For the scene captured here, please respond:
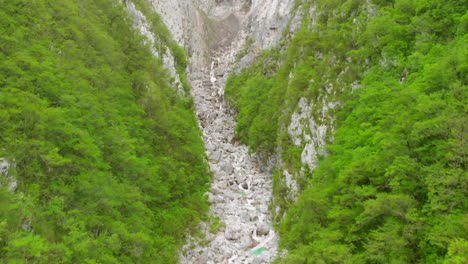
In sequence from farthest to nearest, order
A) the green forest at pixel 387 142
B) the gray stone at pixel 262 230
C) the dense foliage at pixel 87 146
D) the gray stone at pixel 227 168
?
the gray stone at pixel 227 168 → the gray stone at pixel 262 230 → the dense foliage at pixel 87 146 → the green forest at pixel 387 142

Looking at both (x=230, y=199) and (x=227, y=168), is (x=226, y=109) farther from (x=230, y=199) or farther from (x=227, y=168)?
(x=230, y=199)

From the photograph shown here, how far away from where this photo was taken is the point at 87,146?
1809 centimetres

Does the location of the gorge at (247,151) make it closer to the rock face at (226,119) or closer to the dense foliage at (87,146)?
the dense foliage at (87,146)

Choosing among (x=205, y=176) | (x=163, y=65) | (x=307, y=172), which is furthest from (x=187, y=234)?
(x=163, y=65)

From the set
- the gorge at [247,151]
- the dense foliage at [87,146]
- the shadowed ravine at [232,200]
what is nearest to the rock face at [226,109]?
the shadowed ravine at [232,200]

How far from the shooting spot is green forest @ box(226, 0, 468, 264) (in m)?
12.9

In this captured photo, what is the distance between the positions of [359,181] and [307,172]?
7.77 m

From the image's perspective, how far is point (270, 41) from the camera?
57.0m

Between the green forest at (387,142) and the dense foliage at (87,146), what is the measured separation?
832cm

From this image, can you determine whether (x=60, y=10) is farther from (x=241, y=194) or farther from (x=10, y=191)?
(x=241, y=194)

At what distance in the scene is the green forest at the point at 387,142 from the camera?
1289 cm

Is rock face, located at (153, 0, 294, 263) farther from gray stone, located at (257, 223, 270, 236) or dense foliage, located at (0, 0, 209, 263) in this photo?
dense foliage, located at (0, 0, 209, 263)

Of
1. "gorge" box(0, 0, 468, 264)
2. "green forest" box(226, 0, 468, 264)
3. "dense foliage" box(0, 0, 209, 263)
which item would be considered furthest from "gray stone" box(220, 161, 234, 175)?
"green forest" box(226, 0, 468, 264)

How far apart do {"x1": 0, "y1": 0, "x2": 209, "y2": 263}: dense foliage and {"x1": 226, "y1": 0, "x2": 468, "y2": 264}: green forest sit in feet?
27.3
